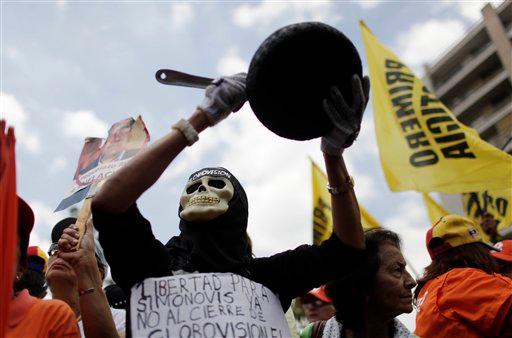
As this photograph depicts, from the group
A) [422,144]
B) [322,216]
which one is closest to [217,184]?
[422,144]

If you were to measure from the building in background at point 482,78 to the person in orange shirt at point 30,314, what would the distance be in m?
39.9

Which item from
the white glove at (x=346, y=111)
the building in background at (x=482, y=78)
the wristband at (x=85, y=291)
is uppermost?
the building in background at (x=482, y=78)

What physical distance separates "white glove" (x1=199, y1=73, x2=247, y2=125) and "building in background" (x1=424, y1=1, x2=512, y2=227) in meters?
39.7

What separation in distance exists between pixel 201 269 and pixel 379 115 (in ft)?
18.1

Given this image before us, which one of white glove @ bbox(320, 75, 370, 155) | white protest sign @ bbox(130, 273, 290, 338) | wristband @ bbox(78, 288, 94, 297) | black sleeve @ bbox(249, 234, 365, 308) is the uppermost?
white glove @ bbox(320, 75, 370, 155)

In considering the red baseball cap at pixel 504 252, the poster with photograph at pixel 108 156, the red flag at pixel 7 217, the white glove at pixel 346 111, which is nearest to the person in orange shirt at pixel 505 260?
the red baseball cap at pixel 504 252

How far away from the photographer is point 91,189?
2.71m

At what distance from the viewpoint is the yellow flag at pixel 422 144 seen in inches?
232

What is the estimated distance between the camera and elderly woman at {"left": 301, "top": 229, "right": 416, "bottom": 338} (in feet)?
9.72

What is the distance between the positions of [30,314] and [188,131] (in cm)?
89

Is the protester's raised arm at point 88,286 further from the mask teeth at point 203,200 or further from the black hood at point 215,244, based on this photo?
the mask teeth at point 203,200

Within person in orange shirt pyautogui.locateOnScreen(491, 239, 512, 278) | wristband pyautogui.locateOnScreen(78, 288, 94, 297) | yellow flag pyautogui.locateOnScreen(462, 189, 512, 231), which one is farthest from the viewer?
→ yellow flag pyautogui.locateOnScreen(462, 189, 512, 231)

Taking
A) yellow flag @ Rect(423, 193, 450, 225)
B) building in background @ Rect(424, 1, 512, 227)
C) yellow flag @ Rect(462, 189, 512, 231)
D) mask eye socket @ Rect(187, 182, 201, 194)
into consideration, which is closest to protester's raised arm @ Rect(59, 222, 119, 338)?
mask eye socket @ Rect(187, 182, 201, 194)

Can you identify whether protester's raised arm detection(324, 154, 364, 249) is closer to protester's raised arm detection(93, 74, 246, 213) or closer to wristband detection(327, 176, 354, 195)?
wristband detection(327, 176, 354, 195)
